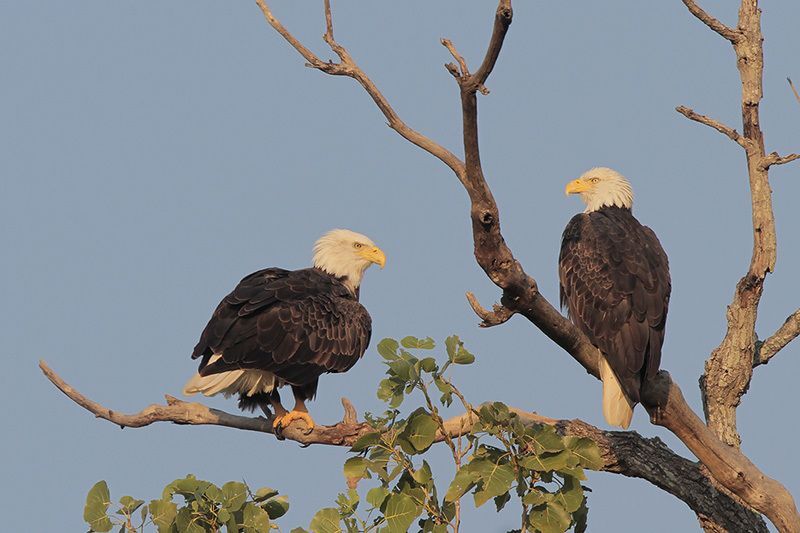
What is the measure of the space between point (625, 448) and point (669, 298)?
150 centimetres

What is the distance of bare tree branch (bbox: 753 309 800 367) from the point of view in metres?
8.52

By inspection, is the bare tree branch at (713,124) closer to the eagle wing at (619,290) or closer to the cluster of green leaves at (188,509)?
the eagle wing at (619,290)

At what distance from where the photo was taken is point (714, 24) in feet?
27.5

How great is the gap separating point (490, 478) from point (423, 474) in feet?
1.15

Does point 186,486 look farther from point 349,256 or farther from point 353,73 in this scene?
point 349,256

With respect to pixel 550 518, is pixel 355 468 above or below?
above

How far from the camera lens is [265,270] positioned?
9.45 metres

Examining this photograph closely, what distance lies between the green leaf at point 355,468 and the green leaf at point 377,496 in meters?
0.22

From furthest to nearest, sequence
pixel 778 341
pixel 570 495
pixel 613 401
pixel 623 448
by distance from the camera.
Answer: pixel 778 341, pixel 613 401, pixel 623 448, pixel 570 495

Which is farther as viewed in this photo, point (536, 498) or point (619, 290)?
point (619, 290)

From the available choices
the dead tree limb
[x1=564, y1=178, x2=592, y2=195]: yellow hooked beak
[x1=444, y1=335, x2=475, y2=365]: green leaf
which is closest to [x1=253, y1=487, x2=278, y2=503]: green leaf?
[x1=444, y1=335, x2=475, y2=365]: green leaf

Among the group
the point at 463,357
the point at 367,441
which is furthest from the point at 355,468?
the point at 463,357

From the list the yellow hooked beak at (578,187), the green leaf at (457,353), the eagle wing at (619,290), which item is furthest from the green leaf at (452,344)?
the yellow hooked beak at (578,187)

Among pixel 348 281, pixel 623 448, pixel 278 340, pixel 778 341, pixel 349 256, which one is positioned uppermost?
pixel 349 256
